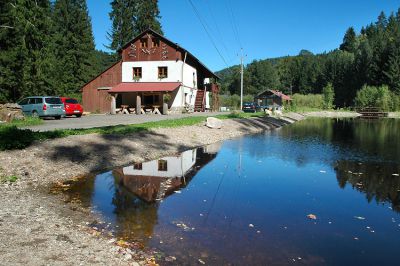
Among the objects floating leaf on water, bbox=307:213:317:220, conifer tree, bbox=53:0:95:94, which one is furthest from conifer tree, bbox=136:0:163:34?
floating leaf on water, bbox=307:213:317:220

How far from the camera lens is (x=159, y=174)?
40.2ft

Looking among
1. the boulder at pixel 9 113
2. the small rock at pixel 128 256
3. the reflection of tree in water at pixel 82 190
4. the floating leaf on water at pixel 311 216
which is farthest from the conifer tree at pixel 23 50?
the small rock at pixel 128 256

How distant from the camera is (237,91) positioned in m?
135

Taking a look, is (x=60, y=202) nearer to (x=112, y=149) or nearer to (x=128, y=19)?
(x=112, y=149)

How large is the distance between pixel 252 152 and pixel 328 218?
10.1 m

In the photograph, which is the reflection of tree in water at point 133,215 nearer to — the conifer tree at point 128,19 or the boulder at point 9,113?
the boulder at point 9,113

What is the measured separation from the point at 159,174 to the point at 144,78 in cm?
3418

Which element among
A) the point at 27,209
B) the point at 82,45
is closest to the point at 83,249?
the point at 27,209

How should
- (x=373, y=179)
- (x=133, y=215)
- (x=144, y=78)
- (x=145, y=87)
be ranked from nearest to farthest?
(x=133, y=215)
(x=373, y=179)
(x=145, y=87)
(x=144, y=78)

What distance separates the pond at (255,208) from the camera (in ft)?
19.9

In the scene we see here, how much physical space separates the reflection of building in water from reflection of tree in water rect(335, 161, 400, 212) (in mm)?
5118

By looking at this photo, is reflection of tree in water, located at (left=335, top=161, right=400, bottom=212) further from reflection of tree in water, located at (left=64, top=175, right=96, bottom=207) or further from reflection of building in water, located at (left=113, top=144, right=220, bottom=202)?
reflection of tree in water, located at (left=64, top=175, right=96, bottom=207)

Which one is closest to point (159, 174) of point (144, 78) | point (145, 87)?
point (145, 87)

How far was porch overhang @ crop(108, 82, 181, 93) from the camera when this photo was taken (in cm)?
4153
